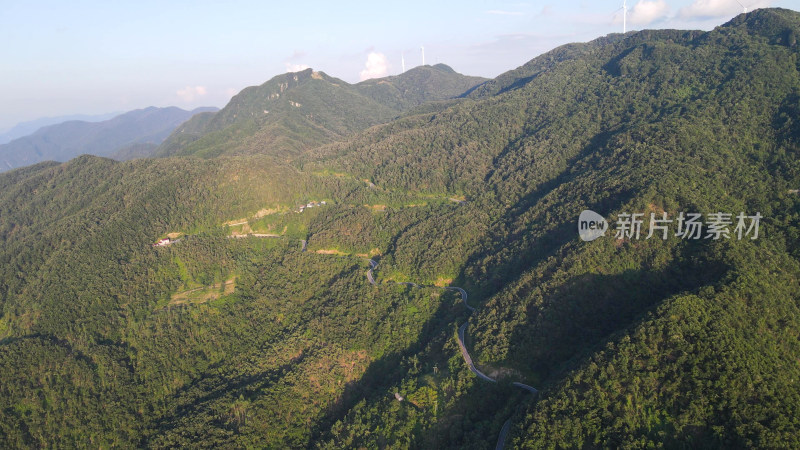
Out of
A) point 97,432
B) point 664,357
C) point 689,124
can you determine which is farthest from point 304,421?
point 689,124

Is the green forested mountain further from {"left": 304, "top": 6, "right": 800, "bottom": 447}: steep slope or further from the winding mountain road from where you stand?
the winding mountain road

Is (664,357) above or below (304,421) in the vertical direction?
above

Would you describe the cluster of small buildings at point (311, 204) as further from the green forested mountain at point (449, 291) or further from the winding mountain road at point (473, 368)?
the winding mountain road at point (473, 368)

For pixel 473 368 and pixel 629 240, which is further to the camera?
pixel 629 240

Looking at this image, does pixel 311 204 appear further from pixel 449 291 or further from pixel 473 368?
pixel 473 368

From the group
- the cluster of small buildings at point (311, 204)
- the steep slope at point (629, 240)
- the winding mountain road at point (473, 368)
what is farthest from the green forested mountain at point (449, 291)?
the cluster of small buildings at point (311, 204)

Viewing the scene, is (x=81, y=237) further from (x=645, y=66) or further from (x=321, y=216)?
(x=645, y=66)

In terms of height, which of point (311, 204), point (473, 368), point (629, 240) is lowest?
point (473, 368)

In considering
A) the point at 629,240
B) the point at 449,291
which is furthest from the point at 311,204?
the point at 629,240
